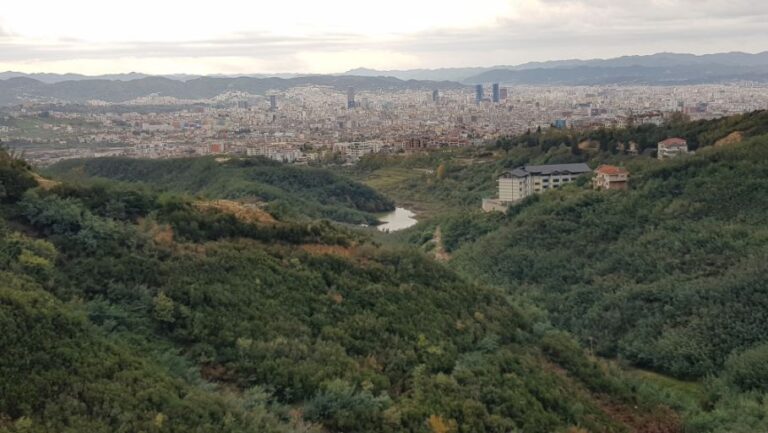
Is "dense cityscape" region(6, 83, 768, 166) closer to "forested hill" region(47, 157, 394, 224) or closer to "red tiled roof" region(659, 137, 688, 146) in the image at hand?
"forested hill" region(47, 157, 394, 224)

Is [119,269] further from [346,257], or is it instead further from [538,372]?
[538,372]

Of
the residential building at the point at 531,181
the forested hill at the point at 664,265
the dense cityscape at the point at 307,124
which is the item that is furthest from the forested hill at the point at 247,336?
the dense cityscape at the point at 307,124

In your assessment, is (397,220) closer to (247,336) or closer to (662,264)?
(662,264)

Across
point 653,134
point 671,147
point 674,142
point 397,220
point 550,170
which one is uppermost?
point 653,134

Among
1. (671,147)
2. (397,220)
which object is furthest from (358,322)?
(397,220)

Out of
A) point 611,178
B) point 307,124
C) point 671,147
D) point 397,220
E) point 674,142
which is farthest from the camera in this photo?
point 307,124

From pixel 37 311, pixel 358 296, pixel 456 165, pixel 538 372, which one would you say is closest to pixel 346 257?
pixel 358 296

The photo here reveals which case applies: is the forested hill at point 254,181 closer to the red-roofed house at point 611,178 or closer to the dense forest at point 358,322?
the red-roofed house at point 611,178
